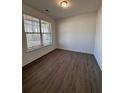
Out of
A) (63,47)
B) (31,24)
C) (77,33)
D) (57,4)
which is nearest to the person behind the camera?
(57,4)

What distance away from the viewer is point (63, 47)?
25.1 feet

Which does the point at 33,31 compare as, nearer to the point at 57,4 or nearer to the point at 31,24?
the point at 31,24

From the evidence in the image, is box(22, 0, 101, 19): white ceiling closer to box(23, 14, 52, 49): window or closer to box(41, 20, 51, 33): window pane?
box(23, 14, 52, 49): window

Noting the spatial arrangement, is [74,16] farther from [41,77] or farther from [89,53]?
[41,77]

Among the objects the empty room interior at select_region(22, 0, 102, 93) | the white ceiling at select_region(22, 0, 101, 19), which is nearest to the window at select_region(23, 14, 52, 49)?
the empty room interior at select_region(22, 0, 102, 93)

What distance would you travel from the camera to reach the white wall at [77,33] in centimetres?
600

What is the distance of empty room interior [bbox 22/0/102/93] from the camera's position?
2.58 metres

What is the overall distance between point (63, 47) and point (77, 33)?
1.69m

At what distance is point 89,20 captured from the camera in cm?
598

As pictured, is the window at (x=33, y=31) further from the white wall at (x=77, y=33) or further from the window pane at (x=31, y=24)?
the white wall at (x=77, y=33)

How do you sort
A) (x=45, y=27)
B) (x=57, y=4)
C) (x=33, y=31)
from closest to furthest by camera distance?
(x=57, y=4) < (x=33, y=31) < (x=45, y=27)

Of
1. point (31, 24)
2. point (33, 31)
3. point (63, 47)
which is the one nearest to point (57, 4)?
point (31, 24)
